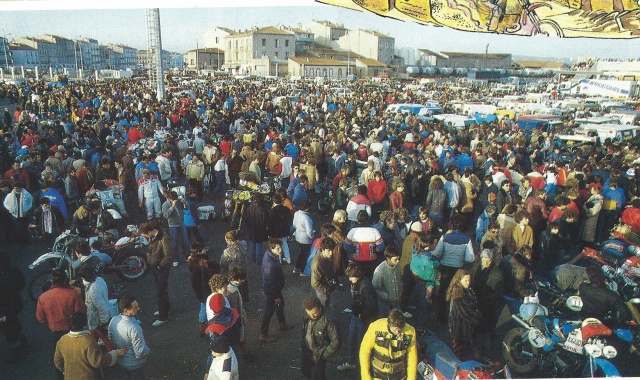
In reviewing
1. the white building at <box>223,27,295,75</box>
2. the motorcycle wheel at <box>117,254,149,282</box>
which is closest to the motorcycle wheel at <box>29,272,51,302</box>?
the motorcycle wheel at <box>117,254,149,282</box>

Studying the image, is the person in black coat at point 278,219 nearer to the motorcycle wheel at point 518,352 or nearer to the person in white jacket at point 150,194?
the person in white jacket at point 150,194

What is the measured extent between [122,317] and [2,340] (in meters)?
2.69

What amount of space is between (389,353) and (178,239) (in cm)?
492

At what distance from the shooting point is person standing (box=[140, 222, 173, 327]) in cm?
546

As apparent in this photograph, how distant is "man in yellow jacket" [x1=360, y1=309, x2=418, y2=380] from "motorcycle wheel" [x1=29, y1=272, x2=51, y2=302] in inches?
199

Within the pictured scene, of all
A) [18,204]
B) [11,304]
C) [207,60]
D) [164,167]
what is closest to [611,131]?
[164,167]

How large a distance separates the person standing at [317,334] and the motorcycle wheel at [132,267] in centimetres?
391

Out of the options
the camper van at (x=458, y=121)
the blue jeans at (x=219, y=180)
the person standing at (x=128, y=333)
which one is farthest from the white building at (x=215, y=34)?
the camper van at (x=458, y=121)

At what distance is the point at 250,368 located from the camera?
4.88 m

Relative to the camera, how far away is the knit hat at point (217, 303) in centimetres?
415

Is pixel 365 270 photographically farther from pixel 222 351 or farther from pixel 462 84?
pixel 462 84

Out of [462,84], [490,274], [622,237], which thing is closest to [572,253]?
[622,237]

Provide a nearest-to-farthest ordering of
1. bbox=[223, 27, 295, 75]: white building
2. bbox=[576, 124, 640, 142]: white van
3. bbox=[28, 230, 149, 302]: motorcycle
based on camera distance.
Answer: bbox=[28, 230, 149, 302]: motorcycle < bbox=[576, 124, 640, 142]: white van < bbox=[223, 27, 295, 75]: white building

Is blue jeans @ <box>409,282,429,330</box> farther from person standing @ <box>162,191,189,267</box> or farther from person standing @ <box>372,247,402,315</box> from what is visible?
person standing @ <box>162,191,189,267</box>
